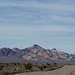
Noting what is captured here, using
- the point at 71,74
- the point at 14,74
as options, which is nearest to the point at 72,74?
the point at 71,74

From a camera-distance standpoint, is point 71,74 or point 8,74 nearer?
point 71,74

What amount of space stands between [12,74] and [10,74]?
0.41 metres

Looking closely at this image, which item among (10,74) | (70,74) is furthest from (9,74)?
(70,74)

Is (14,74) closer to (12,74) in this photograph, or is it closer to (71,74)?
(12,74)

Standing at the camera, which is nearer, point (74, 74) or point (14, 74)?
point (74, 74)

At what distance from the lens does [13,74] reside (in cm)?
4416

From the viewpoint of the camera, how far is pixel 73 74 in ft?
127

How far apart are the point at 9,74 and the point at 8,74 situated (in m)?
0.46

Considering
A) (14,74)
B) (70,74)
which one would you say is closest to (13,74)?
(14,74)

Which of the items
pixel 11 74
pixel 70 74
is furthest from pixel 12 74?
pixel 70 74

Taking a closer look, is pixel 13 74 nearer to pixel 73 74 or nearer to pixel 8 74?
pixel 8 74

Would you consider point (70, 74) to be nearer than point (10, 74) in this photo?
Yes

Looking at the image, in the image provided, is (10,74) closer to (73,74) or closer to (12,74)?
(12,74)

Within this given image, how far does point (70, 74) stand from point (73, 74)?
0.81m
